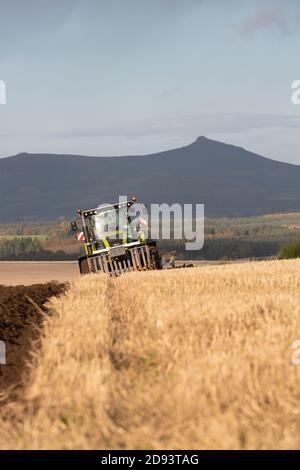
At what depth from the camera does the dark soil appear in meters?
10.1

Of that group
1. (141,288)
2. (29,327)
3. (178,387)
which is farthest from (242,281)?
(178,387)

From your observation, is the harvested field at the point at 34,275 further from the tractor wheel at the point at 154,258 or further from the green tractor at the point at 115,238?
the tractor wheel at the point at 154,258

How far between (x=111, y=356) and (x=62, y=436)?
8.14ft

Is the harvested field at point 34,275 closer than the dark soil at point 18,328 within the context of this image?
No

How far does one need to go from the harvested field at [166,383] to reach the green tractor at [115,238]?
14.4m

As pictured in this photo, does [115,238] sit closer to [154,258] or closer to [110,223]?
[110,223]

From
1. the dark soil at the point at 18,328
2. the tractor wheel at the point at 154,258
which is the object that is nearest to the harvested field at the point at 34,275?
the tractor wheel at the point at 154,258

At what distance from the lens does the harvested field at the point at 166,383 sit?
6.80 m

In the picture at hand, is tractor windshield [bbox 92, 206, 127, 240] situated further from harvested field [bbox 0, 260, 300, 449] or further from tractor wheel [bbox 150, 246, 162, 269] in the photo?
harvested field [bbox 0, 260, 300, 449]

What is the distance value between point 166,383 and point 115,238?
62.9ft

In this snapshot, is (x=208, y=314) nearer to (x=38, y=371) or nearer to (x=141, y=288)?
(x=38, y=371)

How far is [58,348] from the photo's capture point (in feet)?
31.3

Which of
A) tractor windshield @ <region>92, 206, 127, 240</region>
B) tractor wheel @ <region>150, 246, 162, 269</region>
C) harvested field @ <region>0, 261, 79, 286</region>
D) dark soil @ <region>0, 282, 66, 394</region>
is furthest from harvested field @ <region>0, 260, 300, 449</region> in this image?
harvested field @ <region>0, 261, 79, 286</region>

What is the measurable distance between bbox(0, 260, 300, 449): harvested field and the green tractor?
47.3ft
